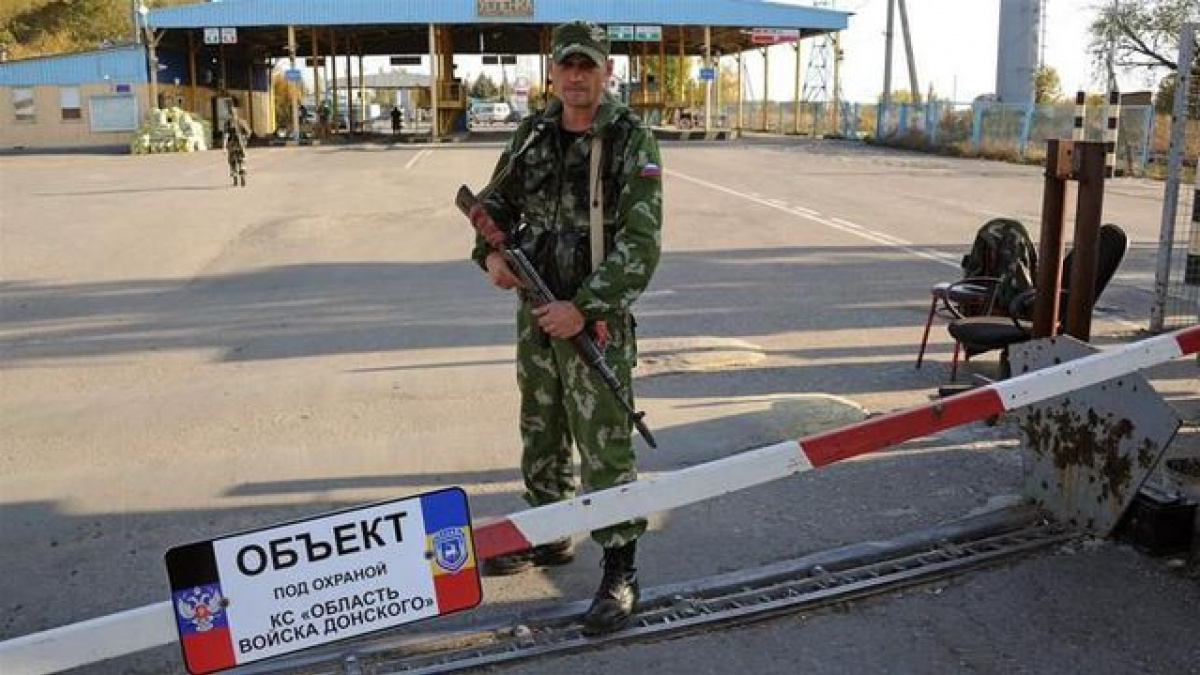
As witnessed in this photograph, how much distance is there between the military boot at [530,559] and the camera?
12.6ft

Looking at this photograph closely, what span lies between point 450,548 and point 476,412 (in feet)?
11.4

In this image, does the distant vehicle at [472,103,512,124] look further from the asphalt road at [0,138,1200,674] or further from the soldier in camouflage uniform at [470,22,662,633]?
the soldier in camouflage uniform at [470,22,662,633]

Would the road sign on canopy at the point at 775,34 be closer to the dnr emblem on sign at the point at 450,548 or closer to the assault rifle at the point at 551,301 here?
the assault rifle at the point at 551,301

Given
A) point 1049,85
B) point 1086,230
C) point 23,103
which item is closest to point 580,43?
point 1086,230

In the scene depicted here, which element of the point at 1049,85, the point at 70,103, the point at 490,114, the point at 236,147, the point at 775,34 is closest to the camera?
the point at 236,147

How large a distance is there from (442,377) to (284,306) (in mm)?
3037

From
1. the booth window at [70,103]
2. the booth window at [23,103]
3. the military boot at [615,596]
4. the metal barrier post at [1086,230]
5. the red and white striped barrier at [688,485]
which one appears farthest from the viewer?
the booth window at [23,103]

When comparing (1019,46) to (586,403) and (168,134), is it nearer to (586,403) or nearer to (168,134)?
(168,134)

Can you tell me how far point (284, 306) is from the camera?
30.3 ft

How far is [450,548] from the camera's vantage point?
2.50 meters

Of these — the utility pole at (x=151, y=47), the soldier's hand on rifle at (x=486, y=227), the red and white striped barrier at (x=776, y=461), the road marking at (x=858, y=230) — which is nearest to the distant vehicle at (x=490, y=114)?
the utility pole at (x=151, y=47)

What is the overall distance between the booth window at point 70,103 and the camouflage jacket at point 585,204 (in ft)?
149

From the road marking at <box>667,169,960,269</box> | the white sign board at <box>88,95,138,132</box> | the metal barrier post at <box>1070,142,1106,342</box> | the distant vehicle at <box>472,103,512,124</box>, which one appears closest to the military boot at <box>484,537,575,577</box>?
the metal barrier post at <box>1070,142,1106,342</box>

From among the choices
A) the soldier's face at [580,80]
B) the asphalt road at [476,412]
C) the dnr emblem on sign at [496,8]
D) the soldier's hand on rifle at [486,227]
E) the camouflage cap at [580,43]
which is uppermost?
the dnr emblem on sign at [496,8]
